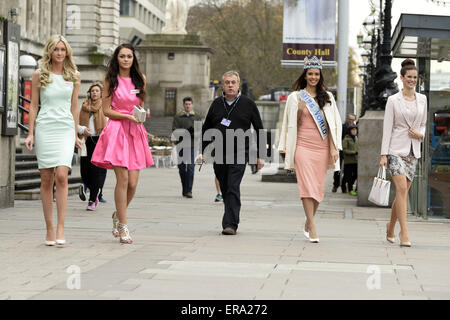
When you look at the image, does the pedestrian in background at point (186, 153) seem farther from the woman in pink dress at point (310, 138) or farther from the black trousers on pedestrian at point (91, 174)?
the woman in pink dress at point (310, 138)

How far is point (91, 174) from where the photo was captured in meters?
14.9

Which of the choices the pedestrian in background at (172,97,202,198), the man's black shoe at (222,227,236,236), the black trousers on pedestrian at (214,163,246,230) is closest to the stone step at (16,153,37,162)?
the pedestrian in background at (172,97,202,198)

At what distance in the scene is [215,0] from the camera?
8738cm

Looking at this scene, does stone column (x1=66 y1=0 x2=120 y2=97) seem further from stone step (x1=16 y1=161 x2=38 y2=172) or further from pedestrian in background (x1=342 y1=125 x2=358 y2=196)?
stone step (x1=16 y1=161 x2=38 y2=172)

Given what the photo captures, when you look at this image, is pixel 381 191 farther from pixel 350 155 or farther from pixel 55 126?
pixel 350 155

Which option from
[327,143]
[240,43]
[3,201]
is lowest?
[3,201]

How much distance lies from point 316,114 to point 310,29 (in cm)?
1489

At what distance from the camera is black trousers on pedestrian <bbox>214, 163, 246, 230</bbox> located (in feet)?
36.8

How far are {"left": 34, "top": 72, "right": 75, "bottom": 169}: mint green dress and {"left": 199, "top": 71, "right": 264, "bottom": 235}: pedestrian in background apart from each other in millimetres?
2142

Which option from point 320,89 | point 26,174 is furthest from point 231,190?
point 26,174

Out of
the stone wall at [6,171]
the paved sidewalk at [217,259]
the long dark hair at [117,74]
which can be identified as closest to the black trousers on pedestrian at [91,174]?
the paved sidewalk at [217,259]
